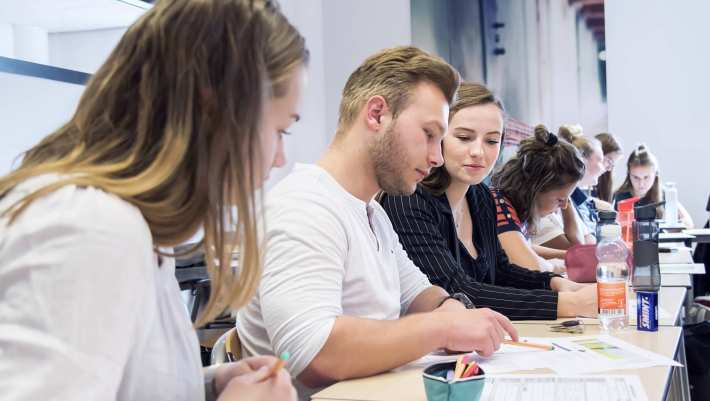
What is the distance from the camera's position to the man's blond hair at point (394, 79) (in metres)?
1.60

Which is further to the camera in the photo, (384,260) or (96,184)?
(384,260)

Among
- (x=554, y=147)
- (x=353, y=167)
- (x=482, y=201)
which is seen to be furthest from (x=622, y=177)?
(x=353, y=167)

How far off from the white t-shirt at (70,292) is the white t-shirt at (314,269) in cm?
52

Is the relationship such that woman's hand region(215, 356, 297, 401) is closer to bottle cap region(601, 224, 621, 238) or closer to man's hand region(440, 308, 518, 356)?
man's hand region(440, 308, 518, 356)

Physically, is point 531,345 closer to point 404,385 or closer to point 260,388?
point 404,385

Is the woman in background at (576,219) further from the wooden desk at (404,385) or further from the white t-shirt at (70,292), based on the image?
the white t-shirt at (70,292)

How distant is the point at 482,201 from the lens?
2.45 m

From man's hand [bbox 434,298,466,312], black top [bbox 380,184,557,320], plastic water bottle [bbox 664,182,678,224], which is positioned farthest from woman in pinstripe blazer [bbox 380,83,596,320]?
plastic water bottle [bbox 664,182,678,224]

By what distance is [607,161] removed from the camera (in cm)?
507

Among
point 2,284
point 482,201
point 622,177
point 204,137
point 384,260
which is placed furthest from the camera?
point 622,177

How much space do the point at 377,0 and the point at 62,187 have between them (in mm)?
5897

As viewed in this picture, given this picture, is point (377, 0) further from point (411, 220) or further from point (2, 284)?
point (2, 284)

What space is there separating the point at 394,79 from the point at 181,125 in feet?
2.96

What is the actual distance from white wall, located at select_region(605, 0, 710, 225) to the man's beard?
189 inches
